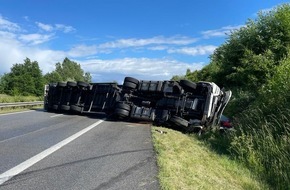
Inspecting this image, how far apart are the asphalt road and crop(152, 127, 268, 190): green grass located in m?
0.23

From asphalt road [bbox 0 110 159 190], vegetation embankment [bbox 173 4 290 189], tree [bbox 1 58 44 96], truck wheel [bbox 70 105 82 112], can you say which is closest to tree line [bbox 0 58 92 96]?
tree [bbox 1 58 44 96]

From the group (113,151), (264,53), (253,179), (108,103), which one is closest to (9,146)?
(113,151)

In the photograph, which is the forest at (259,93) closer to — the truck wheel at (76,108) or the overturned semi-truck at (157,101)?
the overturned semi-truck at (157,101)

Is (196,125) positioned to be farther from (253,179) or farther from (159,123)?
(253,179)

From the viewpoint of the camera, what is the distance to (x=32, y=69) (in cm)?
10650

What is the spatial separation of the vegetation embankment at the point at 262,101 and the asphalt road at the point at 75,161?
2.73 m

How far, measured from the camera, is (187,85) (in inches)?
567

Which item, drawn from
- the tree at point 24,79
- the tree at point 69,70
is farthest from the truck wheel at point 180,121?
the tree at point 69,70

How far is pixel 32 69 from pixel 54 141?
102650 mm

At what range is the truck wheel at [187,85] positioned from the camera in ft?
47.0

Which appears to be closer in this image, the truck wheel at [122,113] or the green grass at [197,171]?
the green grass at [197,171]

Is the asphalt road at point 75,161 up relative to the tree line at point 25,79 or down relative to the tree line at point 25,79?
down

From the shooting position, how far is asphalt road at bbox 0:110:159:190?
530 cm

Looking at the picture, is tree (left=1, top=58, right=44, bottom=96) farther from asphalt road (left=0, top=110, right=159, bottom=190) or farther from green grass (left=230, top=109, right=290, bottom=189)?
green grass (left=230, top=109, right=290, bottom=189)
